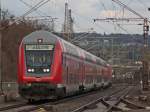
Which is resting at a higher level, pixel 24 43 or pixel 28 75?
pixel 24 43

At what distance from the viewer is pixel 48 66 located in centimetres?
3039

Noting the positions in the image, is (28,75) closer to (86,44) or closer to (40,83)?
(40,83)

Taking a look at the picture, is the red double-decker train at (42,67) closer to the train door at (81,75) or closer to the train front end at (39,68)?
the train front end at (39,68)

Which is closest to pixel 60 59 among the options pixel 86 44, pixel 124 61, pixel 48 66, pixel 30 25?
pixel 48 66

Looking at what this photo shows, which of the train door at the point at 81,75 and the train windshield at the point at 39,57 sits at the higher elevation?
the train windshield at the point at 39,57

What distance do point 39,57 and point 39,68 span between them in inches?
29.0

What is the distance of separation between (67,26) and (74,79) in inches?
1463

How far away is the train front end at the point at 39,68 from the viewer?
29969 mm

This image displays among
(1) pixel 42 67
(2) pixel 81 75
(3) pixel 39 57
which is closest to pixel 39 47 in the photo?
(3) pixel 39 57

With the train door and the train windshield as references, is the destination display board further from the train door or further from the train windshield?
the train door

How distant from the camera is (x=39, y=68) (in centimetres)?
3033

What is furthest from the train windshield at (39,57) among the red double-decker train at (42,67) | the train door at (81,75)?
the train door at (81,75)

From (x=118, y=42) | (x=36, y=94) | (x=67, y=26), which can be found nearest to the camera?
(x=36, y=94)

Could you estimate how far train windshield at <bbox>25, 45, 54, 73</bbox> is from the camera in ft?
99.7
